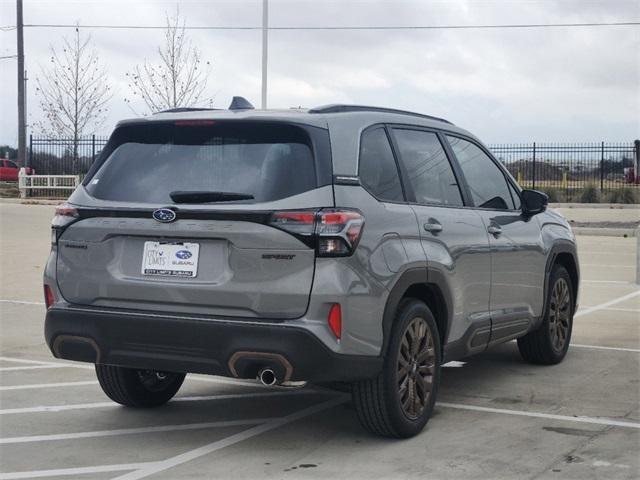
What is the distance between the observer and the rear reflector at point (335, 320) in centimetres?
550

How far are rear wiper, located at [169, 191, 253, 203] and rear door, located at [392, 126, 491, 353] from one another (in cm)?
116

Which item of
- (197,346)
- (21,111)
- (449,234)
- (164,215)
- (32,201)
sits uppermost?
(21,111)

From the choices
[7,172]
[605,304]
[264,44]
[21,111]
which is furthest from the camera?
[7,172]

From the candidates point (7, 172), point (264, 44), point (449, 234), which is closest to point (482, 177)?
point (449, 234)

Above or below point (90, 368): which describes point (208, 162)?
above

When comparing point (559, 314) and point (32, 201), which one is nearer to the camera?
point (559, 314)

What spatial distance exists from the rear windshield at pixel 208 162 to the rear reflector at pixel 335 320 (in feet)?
2.07

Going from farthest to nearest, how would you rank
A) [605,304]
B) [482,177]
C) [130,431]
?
[605,304]
[482,177]
[130,431]

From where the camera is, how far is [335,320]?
5.51 metres

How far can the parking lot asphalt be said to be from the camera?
5.57 meters

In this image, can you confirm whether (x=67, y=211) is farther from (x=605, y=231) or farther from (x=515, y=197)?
(x=605, y=231)

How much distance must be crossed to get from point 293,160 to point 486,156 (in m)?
2.49

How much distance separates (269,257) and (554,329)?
148 inches

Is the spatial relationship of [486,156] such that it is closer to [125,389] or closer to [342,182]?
[342,182]
